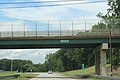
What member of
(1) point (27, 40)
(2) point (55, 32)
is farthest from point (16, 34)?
(2) point (55, 32)

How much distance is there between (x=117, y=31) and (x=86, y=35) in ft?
21.2

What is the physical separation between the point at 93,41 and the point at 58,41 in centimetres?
655

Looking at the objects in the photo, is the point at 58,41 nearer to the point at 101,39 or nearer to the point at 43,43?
the point at 43,43

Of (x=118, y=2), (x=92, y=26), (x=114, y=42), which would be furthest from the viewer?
(x=118, y=2)

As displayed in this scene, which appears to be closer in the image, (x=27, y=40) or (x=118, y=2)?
(x=27, y=40)

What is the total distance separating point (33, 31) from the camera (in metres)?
61.3

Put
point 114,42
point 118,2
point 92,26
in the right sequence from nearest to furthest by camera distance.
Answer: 1. point 114,42
2. point 92,26
3. point 118,2

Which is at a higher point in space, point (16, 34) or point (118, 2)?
point (118, 2)

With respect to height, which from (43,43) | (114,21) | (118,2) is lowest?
(43,43)

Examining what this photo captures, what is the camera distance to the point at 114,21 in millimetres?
66750

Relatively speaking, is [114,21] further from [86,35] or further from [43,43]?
[43,43]

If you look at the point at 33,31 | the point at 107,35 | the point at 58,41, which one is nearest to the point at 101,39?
the point at 107,35

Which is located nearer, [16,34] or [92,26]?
[16,34]

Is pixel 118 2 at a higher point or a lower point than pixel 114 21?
higher
